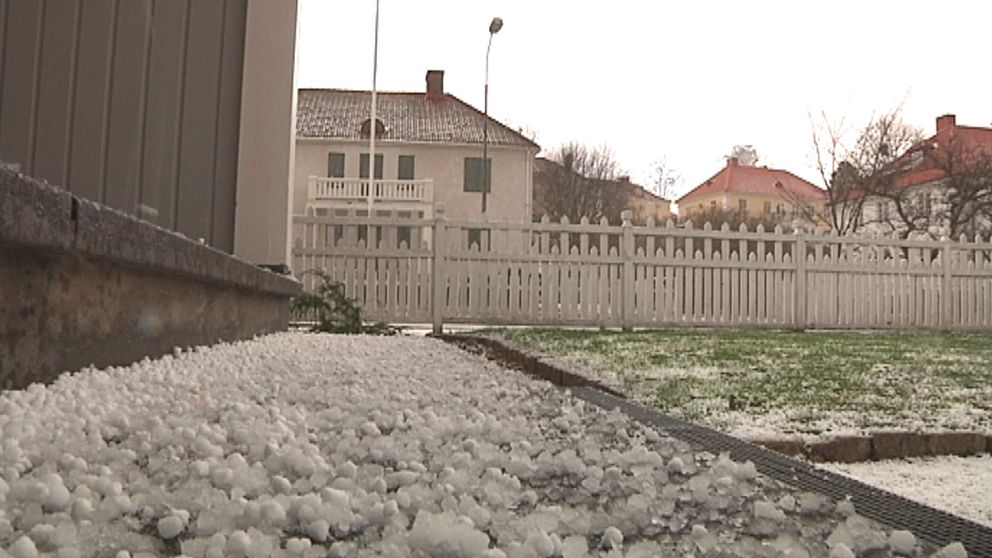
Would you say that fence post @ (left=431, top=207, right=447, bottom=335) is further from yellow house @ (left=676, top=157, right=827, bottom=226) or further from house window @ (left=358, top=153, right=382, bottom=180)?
yellow house @ (left=676, top=157, right=827, bottom=226)

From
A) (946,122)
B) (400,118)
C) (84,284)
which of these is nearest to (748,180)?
(946,122)

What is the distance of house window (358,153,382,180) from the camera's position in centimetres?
2344

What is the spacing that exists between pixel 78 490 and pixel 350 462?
1.01 ft

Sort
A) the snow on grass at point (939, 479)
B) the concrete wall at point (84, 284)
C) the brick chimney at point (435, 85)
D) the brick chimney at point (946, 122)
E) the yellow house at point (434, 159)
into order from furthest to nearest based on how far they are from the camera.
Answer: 1. the brick chimney at point (946, 122)
2. the brick chimney at point (435, 85)
3. the yellow house at point (434, 159)
4. the snow on grass at point (939, 479)
5. the concrete wall at point (84, 284)

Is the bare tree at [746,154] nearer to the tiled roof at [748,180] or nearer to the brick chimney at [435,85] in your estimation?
the tiled roof at [748,180]

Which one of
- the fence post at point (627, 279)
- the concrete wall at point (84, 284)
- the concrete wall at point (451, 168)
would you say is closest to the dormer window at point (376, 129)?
the concrete wall at point (451, 168)

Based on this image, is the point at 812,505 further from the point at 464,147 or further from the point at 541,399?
the point at 464,147

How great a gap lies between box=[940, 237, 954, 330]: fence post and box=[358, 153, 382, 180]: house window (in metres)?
16.7

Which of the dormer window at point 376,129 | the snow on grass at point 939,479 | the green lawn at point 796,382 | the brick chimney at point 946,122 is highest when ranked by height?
the brick chimney at point 946,122

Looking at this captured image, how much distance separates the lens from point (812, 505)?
0.87 m

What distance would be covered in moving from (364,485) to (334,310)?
18.5 feet

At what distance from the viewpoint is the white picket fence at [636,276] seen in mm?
7902

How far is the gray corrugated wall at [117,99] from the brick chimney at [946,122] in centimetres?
2903

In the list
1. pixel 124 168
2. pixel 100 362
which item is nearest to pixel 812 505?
pixel 100 362
